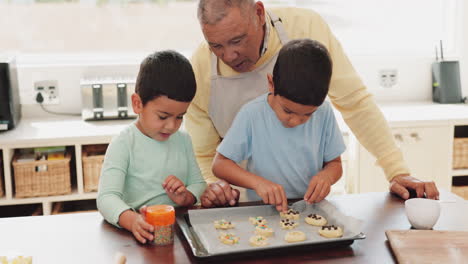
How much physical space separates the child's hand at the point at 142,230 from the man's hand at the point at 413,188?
0.77 m

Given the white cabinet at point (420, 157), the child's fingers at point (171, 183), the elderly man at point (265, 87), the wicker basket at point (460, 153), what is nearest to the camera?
the child's fingers at point (171, 183)

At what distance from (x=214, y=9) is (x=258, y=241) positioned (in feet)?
2.26

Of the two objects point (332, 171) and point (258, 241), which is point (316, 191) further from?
point (258, 241)

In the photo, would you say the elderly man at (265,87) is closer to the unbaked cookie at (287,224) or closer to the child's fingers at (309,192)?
the child's fingers at (309,192)

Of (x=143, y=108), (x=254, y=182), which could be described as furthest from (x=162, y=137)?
(x=254, y=182)

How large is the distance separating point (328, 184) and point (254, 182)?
208 millimetres

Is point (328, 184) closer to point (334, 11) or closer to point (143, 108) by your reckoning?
point (143, 108)

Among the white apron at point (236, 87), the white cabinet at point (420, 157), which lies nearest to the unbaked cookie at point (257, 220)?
the white apron at point (236, 87)

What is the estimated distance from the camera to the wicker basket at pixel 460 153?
3.36 m

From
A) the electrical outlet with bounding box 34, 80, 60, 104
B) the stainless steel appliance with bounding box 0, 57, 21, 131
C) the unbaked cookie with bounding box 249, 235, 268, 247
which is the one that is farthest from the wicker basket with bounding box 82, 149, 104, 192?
the unbaked cookie with bounding box 249, 235, 268, 247

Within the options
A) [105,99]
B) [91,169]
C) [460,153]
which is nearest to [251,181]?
[91,169]

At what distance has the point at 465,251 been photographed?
128 centimetres

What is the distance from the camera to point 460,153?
11.1 ft

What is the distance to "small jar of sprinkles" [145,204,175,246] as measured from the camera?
1.30 meters
